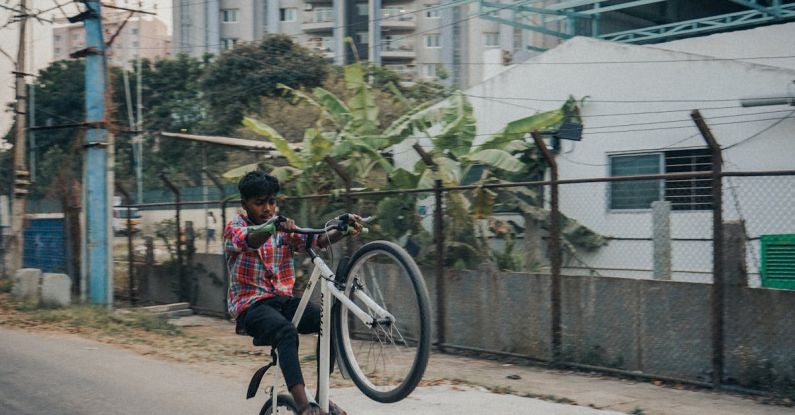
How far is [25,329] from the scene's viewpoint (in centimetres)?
1153

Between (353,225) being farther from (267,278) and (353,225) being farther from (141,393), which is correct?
(141,393)

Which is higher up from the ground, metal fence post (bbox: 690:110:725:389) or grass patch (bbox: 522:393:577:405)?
metal fence post (bbox: 690:110:725:389)

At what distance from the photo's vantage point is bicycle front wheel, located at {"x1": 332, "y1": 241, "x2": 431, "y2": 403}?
3979mm

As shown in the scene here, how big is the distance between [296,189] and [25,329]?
435 cm

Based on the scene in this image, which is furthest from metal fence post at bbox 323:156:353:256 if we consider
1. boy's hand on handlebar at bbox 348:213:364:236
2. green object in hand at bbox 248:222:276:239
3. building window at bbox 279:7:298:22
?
building window at bbox 279:7:298:22

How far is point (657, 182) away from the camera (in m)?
11.9

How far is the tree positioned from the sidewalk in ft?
91.3

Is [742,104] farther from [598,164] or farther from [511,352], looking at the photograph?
[511,352]

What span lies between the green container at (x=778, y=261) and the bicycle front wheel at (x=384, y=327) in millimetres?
5100

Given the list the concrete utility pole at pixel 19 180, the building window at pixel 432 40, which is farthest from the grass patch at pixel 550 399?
the building window at pixel 432 40

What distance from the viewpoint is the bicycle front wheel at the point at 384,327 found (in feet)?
13.1

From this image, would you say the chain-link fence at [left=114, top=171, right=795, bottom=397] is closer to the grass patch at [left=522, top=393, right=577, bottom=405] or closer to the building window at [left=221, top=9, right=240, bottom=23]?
the grass patch at [left=522, top=393, right=577, bottom=405]

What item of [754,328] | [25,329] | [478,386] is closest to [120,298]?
[25,329]

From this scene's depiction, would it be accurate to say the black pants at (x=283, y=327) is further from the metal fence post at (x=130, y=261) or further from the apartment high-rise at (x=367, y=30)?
the apartment high-rise at (x=367, y=30)
